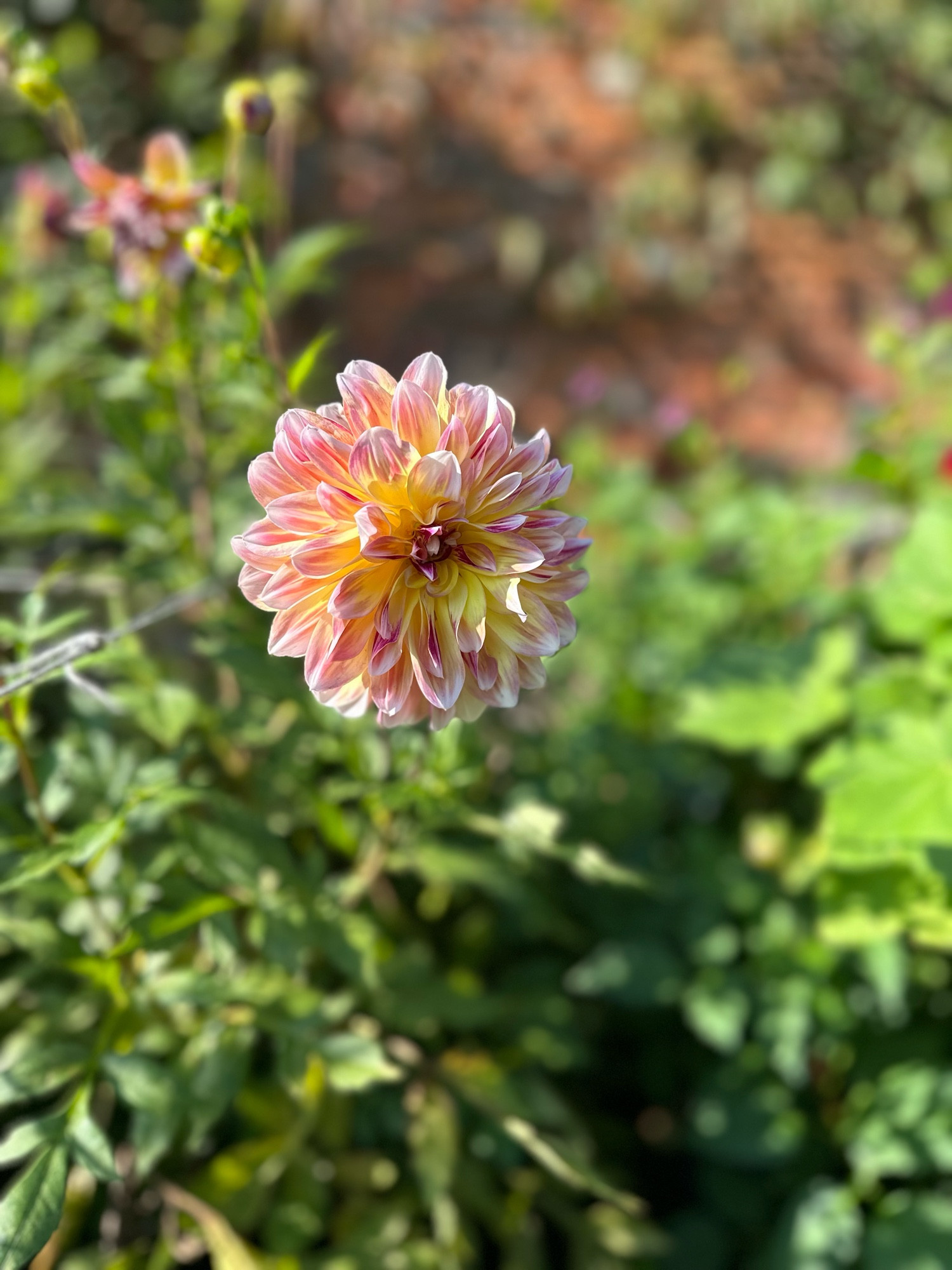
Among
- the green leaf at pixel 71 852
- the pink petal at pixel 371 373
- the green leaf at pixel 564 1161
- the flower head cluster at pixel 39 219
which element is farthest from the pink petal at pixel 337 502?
the flower head cluster at pixel 39 219

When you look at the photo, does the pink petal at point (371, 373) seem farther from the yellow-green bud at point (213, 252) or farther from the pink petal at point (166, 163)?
the pink petal at point (166, 163)

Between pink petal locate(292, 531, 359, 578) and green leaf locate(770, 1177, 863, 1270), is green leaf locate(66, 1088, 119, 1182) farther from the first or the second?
green leaf locate(770, 1177, 863, 1270)

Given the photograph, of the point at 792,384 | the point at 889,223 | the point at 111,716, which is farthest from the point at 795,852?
the point at 889,223

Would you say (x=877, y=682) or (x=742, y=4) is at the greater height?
(x=742, y=4)

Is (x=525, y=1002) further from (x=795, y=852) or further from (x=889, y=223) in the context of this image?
(x=889, y=223)

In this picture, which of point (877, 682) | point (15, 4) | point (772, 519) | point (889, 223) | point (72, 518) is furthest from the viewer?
point (889, 223)

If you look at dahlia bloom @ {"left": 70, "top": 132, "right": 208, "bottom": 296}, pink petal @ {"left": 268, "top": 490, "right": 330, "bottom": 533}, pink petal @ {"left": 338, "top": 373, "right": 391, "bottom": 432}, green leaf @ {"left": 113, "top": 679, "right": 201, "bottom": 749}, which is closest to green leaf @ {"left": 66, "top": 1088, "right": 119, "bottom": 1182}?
green leaf @ {"left": 113, "top": 679, "right": 201, "bottom": 749}
